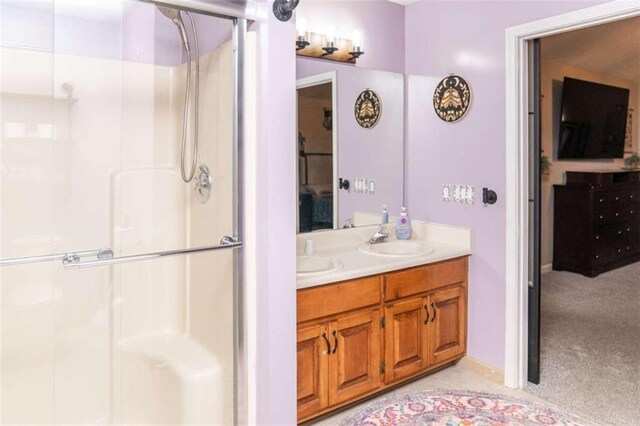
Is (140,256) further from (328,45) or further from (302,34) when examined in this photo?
(328,45)

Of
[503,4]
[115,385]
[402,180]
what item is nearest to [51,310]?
[115,385]

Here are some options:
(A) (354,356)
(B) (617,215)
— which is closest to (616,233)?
(B) (617,215)

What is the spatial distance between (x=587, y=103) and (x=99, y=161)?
5444mm

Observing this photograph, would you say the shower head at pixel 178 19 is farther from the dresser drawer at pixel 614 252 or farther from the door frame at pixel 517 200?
the dresser drawer at pixel 614 252

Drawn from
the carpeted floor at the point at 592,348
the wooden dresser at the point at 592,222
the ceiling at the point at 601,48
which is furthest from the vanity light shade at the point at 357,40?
the wooden dresser at the point at 592,222

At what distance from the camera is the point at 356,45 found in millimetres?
2998

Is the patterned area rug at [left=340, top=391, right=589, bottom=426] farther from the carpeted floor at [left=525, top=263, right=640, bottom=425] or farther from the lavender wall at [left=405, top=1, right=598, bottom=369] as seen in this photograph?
the lavender wall at [left=405, top=1, right=598, bottom=369]

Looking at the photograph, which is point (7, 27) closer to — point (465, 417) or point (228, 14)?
point (228, 14)

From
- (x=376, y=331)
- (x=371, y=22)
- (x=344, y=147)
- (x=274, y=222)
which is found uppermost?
(x=371, y=22)

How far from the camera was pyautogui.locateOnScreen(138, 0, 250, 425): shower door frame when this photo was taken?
1.85 m

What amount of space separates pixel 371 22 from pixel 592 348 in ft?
8.76

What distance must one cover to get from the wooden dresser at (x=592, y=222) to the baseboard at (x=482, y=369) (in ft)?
10.3

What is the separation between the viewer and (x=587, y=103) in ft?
18.1

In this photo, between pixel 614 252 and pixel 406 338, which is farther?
pixel 614 252
